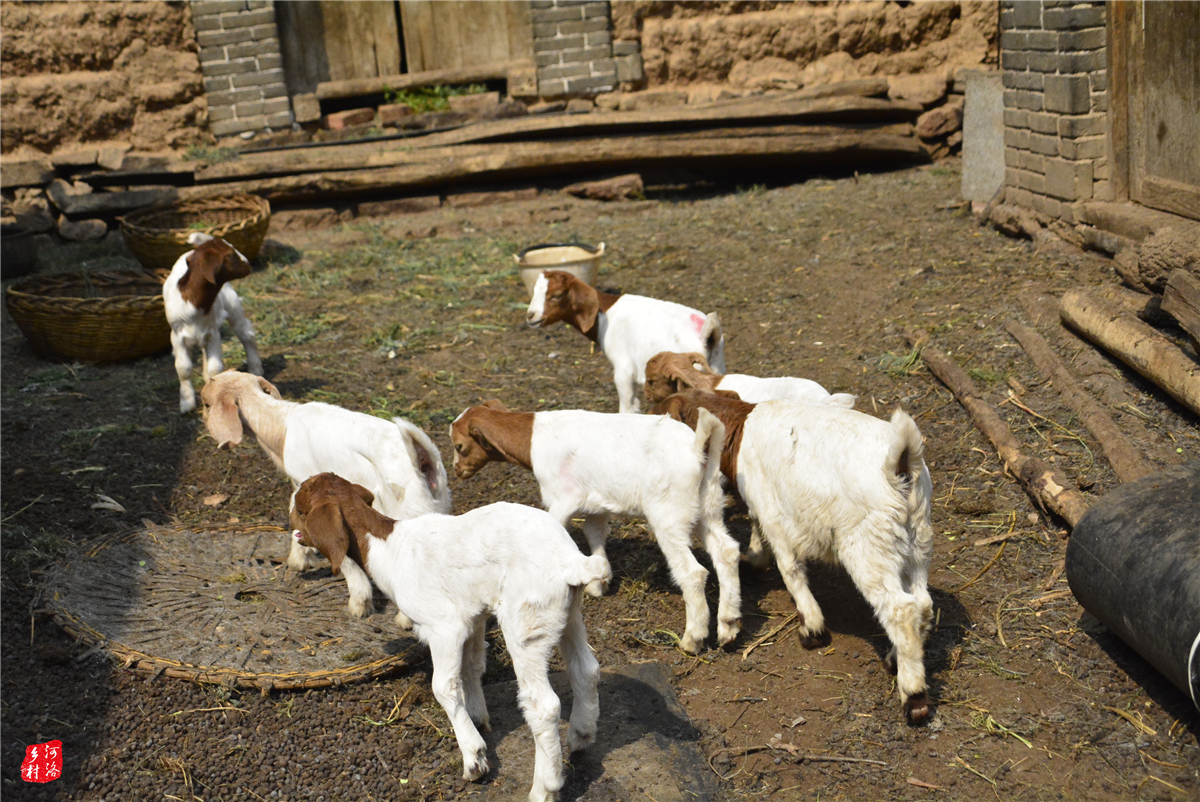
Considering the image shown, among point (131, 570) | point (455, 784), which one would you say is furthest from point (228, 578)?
point (455, 784)

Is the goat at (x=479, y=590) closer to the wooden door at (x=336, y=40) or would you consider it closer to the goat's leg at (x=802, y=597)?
the goat's leg at (x=802, y=597)

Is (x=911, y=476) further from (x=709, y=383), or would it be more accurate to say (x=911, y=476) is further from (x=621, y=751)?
(x=709, y=383)

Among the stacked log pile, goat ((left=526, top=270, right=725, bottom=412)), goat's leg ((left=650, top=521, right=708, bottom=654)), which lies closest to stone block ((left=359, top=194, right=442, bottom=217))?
the stacked log pile

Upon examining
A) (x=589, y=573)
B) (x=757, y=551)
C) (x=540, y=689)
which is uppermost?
(x=589, y=573)

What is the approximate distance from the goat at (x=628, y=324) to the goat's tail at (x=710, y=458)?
5.71 feet

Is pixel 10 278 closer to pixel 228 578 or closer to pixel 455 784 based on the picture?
pixel 228 578

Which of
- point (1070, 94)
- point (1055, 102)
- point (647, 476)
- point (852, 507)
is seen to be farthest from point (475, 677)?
point (1055, 102)

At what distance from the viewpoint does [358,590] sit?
4.79 m

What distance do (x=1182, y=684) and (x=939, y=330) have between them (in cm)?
392

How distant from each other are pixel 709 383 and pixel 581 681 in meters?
2.27

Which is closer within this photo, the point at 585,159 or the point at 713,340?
the point at 713,340

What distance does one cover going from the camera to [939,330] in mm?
7148

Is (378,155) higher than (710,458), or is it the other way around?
(378,155)

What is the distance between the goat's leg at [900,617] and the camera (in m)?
3.92
